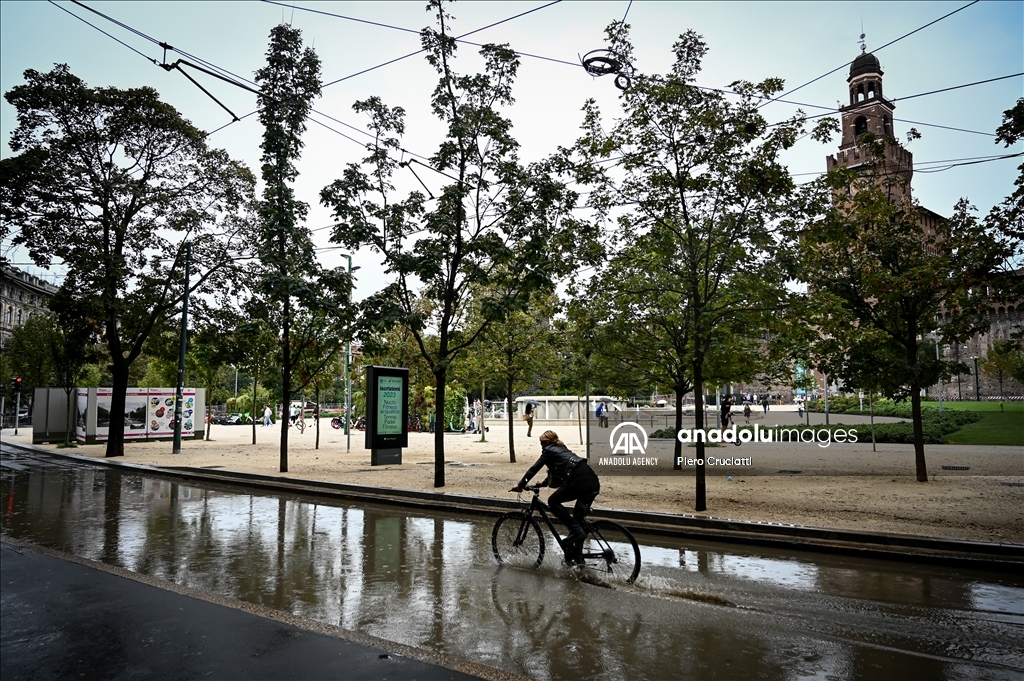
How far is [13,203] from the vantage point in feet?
72.9

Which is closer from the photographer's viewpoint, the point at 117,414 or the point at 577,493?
the point at 577,493

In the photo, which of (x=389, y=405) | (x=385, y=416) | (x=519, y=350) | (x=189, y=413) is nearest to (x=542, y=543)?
(x=385, y=416)

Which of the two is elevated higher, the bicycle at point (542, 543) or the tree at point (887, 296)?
the tree at point (887, 296)

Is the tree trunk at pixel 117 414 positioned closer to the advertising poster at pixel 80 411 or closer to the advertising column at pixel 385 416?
the advertising poster at pixel 80 411

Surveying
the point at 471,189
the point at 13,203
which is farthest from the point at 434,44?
the point at 13,203

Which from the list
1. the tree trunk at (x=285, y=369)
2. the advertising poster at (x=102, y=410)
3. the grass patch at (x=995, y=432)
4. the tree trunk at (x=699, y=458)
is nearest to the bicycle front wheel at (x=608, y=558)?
the tree trunk at (x=699, y=458)

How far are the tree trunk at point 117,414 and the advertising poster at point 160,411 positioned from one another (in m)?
6.53

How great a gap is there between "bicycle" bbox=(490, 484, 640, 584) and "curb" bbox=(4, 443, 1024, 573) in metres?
2.00

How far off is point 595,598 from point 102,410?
32.4 meters

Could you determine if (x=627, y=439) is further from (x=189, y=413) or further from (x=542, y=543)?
(x=189, y=413)

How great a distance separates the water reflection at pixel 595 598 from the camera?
202 inches

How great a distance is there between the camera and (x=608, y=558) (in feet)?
25.2

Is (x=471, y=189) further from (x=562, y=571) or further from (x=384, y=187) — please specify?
(x=562, y=571)

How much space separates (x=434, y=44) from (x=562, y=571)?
1167 cm
